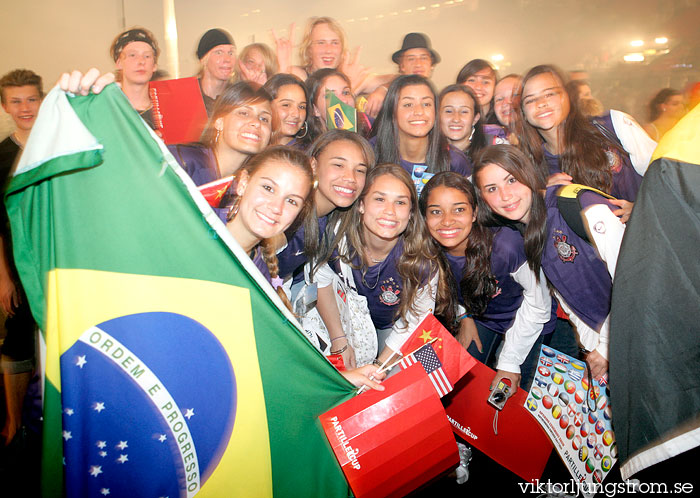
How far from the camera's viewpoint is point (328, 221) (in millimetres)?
2930

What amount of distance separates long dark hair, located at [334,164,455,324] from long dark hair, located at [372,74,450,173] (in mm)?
383

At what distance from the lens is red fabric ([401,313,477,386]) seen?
1.93 m

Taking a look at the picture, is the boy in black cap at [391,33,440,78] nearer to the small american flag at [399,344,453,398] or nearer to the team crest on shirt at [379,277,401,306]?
the team crest on shirt at [379,277,401,306]

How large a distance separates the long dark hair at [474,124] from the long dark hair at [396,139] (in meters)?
0.21

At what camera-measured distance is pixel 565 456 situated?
7.67ft

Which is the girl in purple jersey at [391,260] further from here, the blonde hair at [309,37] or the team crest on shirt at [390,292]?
the blonde hair at [309,37]

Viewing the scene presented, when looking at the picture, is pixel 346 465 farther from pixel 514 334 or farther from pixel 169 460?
pixel 514 334

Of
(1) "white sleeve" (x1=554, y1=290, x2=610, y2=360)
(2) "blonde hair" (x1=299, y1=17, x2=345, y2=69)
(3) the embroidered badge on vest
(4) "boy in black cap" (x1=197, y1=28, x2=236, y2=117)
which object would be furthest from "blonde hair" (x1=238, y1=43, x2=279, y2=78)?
(1) "white sleeve" (x1=554, y1=290, x2=610, y2=360)

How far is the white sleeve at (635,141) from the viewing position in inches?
111

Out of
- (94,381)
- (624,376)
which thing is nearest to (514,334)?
(624,376)

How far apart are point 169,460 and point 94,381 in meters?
0.38

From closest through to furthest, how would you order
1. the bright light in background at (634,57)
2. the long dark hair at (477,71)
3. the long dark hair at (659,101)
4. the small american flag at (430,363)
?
the small american flag at (430,363)
the long dark hair at (477,71)
the long dark hair at (659,101)
the bright light in background at (634,57)

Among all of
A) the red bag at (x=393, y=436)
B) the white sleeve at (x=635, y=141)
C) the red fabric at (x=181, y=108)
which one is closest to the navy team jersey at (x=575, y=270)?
the white sleeve at (x=635, y=141)

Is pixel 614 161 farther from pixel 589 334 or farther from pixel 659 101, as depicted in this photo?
pixel 659 101
